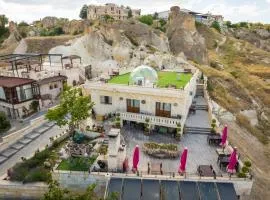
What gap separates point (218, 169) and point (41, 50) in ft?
239

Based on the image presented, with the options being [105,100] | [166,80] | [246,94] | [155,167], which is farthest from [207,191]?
[246,94]

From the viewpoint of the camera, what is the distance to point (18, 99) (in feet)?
109

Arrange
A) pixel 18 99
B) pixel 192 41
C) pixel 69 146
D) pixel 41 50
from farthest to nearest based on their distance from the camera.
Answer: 1. pixel 192 41
2. pixel 41 50
3. pixel 18 99
4. pixel 69 146

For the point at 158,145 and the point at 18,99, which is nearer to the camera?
the point at 158,145

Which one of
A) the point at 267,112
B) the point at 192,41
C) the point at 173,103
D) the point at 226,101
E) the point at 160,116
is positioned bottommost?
the point at 267,112

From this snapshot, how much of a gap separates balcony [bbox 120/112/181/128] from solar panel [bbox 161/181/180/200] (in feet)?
29.1

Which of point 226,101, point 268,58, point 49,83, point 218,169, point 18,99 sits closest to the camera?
point 218,169

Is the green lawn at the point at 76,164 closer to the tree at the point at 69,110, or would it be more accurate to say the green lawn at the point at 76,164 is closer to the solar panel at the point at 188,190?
the tree at the point at 69,110

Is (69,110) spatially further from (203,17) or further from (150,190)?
(203,17)

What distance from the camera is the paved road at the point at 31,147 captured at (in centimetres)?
2447

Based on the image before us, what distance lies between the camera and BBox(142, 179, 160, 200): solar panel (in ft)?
58.9

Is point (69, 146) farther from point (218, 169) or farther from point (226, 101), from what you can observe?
point (226, 101)

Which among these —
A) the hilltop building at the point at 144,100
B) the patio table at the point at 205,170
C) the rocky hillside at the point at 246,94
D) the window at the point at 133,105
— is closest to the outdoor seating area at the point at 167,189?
the patio table at the point at 205,170

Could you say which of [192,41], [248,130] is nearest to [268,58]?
[192,41]
